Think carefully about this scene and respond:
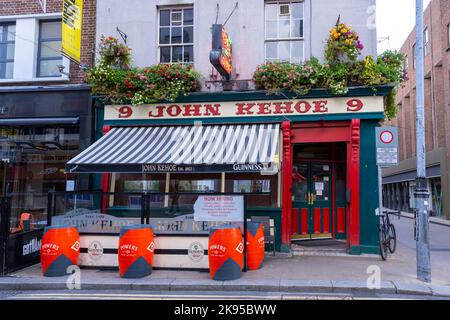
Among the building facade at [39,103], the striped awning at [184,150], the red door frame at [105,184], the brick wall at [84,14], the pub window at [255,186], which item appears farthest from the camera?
the brick wall at [84,14]

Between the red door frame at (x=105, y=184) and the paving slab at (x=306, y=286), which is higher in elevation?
the red door frame at (x=105, y=184)

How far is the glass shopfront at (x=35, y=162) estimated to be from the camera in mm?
12664

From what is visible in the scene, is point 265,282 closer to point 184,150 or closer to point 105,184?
point 184,150

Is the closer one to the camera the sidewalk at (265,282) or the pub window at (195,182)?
the sidewalk at (265,282)

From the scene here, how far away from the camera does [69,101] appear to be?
12.4 m

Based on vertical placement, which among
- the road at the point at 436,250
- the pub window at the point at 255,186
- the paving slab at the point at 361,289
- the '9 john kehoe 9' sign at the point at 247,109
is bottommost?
the paving slab at the point at 361,289

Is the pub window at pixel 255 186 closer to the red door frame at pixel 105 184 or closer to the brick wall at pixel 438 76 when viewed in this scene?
the red door frame at pixel 105 184

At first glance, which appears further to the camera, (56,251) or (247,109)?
(247,109)

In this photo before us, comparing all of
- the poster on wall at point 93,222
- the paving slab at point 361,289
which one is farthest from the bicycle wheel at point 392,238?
the poster on wall at point 93,222

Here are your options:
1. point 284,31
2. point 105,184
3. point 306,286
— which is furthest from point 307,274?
point 284,31

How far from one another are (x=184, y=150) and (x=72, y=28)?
4929mm

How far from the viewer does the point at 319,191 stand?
12.4m

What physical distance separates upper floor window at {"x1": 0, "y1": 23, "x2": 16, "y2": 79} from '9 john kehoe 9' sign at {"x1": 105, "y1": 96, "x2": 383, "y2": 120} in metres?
4.20

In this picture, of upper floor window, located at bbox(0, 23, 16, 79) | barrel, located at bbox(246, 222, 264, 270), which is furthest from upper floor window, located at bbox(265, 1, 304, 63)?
upper floor window, located at bbox(0, 23, 16, 79)
